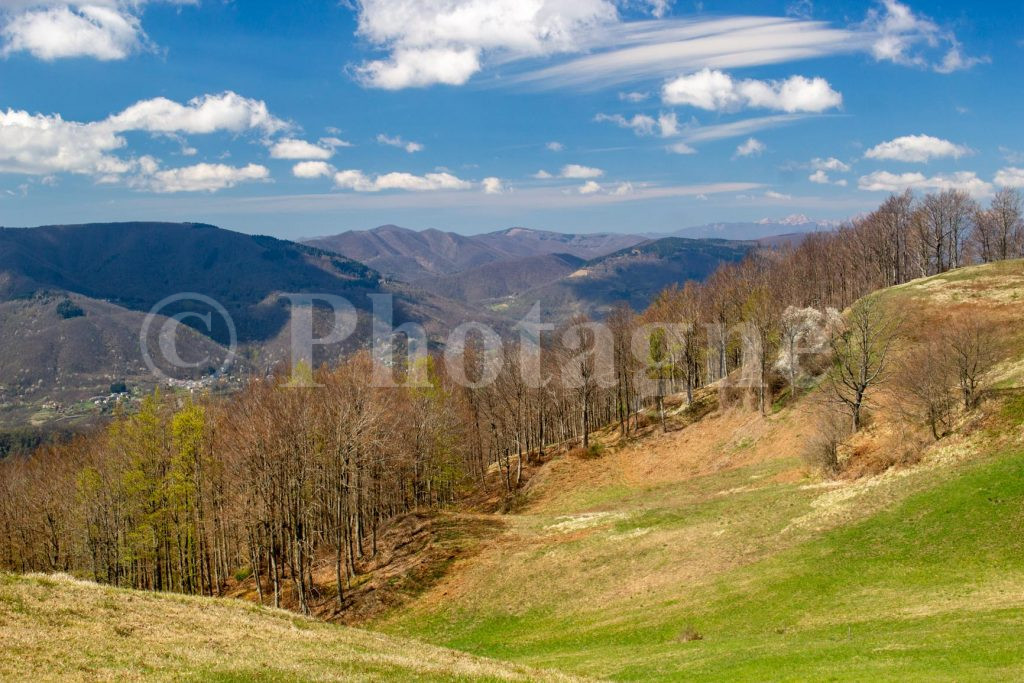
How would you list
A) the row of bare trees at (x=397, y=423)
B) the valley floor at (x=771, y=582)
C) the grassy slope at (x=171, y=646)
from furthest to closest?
the row of bare trees at (x=397, y=423), the valley floor at (x=771, y=582), the grassy slope at (x=171, y=646)

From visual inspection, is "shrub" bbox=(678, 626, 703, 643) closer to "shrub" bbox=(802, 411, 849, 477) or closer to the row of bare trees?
"shrub" bbox=(802, 411, 849, 477)

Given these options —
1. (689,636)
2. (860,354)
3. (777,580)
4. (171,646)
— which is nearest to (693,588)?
(777,580)

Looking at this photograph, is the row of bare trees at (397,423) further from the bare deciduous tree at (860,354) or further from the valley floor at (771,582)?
the valley floor at (771,582)

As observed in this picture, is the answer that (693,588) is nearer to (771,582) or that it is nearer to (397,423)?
(771,582)

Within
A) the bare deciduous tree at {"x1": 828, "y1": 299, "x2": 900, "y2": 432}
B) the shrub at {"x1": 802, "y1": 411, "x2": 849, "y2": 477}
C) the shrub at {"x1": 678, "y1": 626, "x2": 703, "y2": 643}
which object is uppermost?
the bare deciduous tree at {"x1": 828, "y1": 299, "x2": 900, "y2": 432}

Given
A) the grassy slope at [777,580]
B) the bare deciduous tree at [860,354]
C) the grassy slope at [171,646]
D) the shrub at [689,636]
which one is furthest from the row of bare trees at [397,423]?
the shrub at [689,636]

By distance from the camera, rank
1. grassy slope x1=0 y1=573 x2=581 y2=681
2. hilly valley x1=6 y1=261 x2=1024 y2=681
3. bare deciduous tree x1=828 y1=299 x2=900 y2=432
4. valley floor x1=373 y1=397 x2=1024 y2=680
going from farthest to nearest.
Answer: bare deciduous tree x1=828 y1=299 x2=900 y2=432
valley floor x1=373 y1=397 x2=1024 y2=680
hilly valley x1=6 y1=261 x2=1024 y2=681
grassy slope x1=0 y1=573 x2=581 y2=681

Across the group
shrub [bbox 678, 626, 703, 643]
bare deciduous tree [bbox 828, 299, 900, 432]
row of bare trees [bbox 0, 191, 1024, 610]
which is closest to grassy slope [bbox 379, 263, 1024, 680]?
shrub [bbox 678, 626, 703, 643]

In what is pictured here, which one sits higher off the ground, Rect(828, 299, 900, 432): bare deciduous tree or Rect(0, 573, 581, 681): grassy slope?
Rect(828, 299, 900, 432): bare deciduous tree
